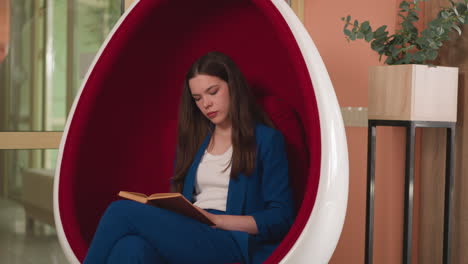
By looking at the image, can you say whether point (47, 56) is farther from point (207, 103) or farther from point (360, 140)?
point (360, 140)

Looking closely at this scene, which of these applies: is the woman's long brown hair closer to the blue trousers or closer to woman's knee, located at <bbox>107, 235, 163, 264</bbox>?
the blue trousers

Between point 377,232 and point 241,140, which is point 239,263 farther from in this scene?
point 377,232

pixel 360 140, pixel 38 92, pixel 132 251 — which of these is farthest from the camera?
pixel 360 140

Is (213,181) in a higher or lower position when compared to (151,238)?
higher

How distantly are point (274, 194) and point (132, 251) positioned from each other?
0.44 meters

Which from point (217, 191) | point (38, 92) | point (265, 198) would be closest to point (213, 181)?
point (217, 191)

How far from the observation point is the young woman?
1.34 meters

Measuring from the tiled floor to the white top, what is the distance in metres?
0.86

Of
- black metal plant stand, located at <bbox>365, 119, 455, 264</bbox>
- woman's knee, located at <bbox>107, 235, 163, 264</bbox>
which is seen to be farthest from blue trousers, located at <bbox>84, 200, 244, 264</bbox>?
black metal plant stand, located at <bbox>365, 119, 455, 264</bbox>

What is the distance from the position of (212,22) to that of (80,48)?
2.06ft

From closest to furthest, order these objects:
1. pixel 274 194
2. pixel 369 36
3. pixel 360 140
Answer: pixel 274 194 → pixel 369 36 → pixel 360 140

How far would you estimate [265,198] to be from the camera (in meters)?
1.52

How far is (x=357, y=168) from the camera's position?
2396 millimetres

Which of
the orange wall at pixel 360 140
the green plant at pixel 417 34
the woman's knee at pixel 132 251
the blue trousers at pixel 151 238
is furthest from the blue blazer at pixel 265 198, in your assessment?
the orange wall at pixel 360 140
